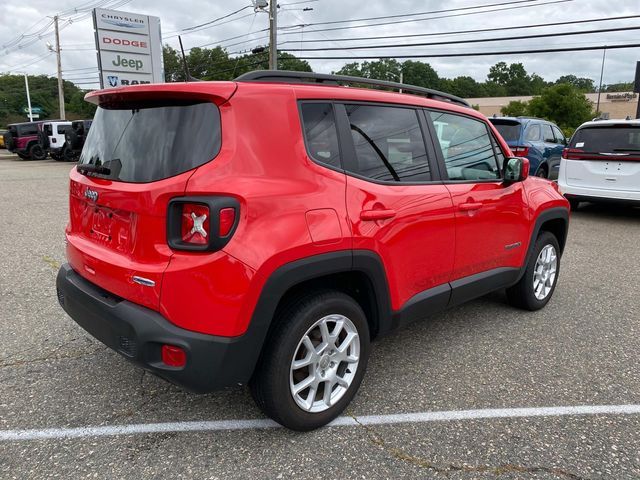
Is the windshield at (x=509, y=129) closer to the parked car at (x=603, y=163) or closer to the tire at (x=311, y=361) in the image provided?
the parked car at (x=603, y=163)

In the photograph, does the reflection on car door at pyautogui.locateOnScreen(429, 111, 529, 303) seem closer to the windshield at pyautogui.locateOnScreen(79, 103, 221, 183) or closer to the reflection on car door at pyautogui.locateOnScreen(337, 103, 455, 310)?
the reflection on car door at pyautogui.locateOnScreen(337, 103, 455, 310)

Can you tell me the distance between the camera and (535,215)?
161 inches

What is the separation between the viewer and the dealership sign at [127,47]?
18.6 meters

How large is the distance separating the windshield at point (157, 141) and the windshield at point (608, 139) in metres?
8.25

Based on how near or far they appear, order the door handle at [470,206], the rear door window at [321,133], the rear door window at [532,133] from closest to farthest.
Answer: the rear door window at [321,133]
the door handle at [470,206]
the rear door window at [532,133]

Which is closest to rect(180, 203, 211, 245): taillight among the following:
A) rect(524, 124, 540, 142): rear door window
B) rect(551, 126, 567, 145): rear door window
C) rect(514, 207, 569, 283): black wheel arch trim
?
rect(514, 207, 569, 283): black wheel arch trim

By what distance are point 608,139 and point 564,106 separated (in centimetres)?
3225

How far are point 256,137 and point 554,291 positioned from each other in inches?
155

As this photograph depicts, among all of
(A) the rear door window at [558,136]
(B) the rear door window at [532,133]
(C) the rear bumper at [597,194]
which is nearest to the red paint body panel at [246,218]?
(C) the rear bumper at [597,194]

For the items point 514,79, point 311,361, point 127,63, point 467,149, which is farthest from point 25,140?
point 514,79

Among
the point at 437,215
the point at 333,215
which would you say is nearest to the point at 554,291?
the point at 437,215

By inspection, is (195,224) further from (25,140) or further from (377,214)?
(25,140)

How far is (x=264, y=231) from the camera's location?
2.19 meters

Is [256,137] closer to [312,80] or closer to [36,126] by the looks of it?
[312,80]
